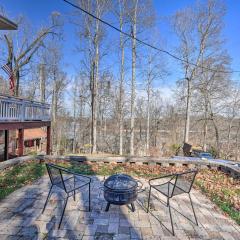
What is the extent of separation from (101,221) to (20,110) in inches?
272

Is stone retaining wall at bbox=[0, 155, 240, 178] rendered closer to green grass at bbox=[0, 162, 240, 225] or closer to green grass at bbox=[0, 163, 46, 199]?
green grass at bbox=[0, 162, 240, 225]

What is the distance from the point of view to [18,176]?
5.68 meters

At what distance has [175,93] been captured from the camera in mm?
20344

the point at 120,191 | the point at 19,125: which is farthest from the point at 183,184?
the point at 19,125

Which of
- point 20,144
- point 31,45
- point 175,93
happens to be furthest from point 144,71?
point 20,144

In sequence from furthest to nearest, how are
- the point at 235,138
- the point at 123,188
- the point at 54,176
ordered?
1. the point at 235,138
2. the point at 54,176
3. the point at 123,188

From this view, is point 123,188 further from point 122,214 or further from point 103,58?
point 103,58

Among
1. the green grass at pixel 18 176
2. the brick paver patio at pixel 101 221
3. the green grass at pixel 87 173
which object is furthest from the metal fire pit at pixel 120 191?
the green grass at pixel 18 176

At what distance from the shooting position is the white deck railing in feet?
25.4

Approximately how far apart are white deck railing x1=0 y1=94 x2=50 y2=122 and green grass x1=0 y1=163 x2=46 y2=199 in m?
1.99

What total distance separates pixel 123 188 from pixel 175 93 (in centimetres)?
1788

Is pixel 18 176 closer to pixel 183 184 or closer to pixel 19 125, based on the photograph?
pixel 19 125

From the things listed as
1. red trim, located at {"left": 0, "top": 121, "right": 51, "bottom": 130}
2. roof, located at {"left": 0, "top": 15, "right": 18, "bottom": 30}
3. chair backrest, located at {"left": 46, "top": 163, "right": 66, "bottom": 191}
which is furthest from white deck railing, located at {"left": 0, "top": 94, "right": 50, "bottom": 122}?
chair backrest, located at {"left": 46, "top": 163, "right": 66, "bottom": 191}

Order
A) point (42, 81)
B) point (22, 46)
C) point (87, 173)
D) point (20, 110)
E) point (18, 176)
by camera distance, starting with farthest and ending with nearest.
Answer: point (42, 81), point (22, 46), point (20, 110), point (87, 173), point (18, 176)
